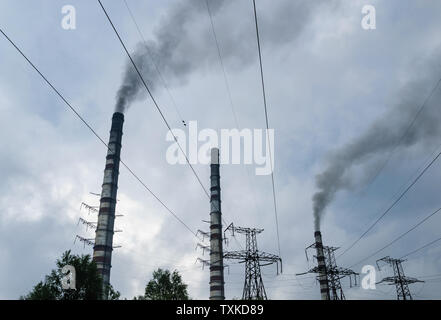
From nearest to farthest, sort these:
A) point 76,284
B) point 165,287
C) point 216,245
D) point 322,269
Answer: point 76,284 < point 165,287 < point 216,245 < point 322,269

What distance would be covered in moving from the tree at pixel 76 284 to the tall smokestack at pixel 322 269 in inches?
1698

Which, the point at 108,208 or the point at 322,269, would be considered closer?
the point at 108,208

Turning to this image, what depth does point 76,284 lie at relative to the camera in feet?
87.5

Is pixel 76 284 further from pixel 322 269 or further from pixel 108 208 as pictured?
pixel 322 269

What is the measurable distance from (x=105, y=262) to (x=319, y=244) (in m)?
38.8

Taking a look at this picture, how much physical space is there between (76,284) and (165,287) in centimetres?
1581

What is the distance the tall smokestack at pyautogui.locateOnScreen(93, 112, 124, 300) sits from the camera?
135 ft

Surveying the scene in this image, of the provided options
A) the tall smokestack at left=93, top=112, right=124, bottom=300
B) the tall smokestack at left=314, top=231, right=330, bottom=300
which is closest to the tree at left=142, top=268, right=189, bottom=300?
the tall smokestack at left=93, top=112, right=124, bottom=300

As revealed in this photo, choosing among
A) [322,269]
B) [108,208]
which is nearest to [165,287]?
[108,208]

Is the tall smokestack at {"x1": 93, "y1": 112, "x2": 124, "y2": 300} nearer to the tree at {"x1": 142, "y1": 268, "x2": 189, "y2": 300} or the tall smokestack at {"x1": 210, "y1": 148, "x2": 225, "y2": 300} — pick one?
the tree at {"x1": 142, "y1": 268, "x2": 189, "y2": 300}
